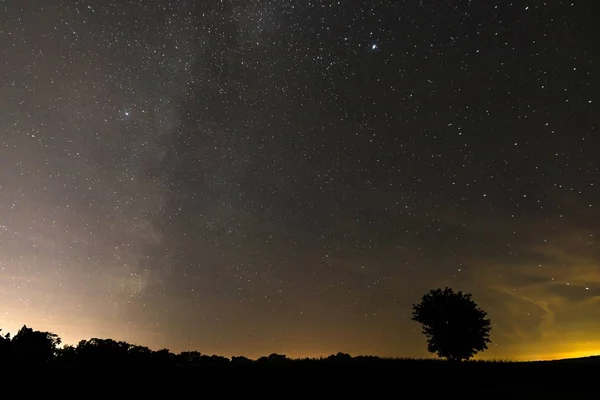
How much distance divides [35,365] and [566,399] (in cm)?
2445

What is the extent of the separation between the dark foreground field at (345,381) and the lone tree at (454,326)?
858 inches

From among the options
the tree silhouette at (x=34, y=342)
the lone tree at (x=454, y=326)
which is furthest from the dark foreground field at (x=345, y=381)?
the tree silhouette at (x=34, y=342)

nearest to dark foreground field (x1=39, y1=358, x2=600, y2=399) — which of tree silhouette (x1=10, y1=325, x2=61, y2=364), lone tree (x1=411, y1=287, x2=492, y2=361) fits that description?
lone tree (x1=411, y1=287, x2=492, y2=361)

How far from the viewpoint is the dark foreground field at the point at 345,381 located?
15.7 m

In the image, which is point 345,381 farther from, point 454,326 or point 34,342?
point 34,342

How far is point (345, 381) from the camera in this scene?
17703 millimetres

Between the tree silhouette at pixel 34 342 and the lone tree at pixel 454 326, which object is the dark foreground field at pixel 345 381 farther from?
the tree silhouette at pixel 34 342

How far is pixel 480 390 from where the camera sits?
16.4 meters

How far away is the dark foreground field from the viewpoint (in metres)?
15.7

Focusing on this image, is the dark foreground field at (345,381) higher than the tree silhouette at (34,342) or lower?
lower

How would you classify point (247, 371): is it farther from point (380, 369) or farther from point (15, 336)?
point (15, 336)

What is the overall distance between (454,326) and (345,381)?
30.4 meters

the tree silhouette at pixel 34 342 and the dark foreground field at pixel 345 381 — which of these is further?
the tree silhouette at pixel 34 342

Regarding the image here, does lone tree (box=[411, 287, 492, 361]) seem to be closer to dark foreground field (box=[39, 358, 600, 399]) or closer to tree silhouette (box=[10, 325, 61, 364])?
dark foreground field (box=[39, 358, 600, 399])
